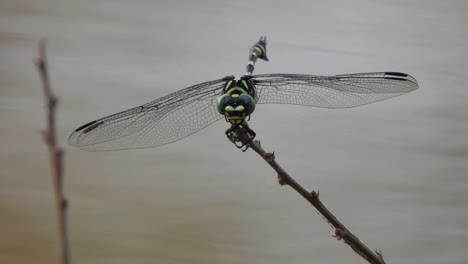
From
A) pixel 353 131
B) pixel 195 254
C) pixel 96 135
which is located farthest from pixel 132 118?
pixel 353 131

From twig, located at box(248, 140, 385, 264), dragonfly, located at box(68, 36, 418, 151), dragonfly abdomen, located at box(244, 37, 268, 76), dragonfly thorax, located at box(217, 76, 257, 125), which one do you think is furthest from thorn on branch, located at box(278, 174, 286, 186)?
dragonfly abdomen, located at box(244, 37, 268, 76)

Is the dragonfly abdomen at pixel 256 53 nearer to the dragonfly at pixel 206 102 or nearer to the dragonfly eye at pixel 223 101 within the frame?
the dragonfly at pixel 206 102

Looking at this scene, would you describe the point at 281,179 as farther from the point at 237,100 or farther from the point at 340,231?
the point at 237,100

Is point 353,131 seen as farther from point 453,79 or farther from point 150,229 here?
point 150,229

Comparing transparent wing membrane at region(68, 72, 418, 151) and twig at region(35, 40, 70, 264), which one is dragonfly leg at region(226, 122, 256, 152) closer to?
transparent wing membrane at region(68, 72, 418, 151)

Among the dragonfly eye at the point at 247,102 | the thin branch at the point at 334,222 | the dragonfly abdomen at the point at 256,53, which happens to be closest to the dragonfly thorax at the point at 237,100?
the dragonfly eye at the point at 247,102

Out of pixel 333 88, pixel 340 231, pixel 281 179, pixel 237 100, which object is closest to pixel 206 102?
pixel 237 100

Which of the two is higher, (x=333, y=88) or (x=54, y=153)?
(x=333, y=88)
